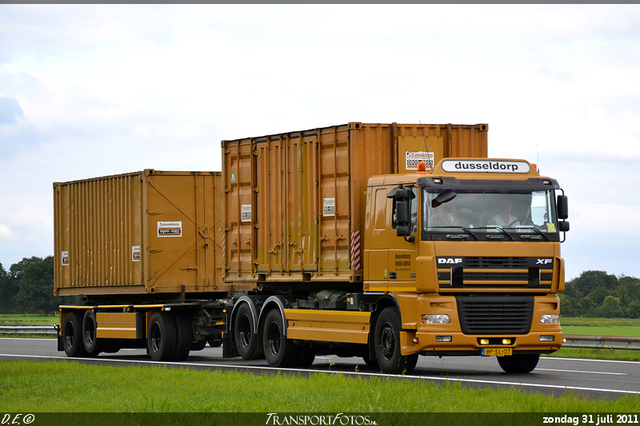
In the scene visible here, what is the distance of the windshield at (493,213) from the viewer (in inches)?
625

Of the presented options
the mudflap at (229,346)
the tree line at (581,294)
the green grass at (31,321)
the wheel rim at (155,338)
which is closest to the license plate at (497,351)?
the mudflap at (229,346)

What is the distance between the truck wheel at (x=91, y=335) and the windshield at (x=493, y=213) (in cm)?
1217

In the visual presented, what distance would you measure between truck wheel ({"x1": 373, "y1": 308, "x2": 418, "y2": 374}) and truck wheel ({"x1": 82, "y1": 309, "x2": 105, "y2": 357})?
1034cm

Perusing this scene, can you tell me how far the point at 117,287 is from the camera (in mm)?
25234

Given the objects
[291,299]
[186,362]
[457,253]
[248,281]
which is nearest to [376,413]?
[457,253]

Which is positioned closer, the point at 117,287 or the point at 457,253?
the point at 457,253

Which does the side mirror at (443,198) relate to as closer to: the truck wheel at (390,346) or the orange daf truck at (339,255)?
the orange daf truck at (339,255)

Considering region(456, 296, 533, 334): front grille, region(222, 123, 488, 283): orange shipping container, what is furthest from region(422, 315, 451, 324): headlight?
region(222, 123, 488, 283): orange shipping container

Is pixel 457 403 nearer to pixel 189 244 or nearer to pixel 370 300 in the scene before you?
pixel 370 300

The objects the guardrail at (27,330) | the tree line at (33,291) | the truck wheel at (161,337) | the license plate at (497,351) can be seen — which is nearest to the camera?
the license plate at (497,351)

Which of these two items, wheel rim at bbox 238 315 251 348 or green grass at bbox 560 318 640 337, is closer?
wheel rim at bbox 238 315 251 348

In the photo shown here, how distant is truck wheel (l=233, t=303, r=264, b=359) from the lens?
2062 cm

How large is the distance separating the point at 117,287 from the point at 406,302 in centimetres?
1117

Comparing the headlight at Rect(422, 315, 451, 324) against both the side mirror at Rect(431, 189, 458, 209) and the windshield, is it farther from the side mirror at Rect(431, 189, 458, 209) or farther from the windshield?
the side mirror at Rect(431, 189, 458, 209)
